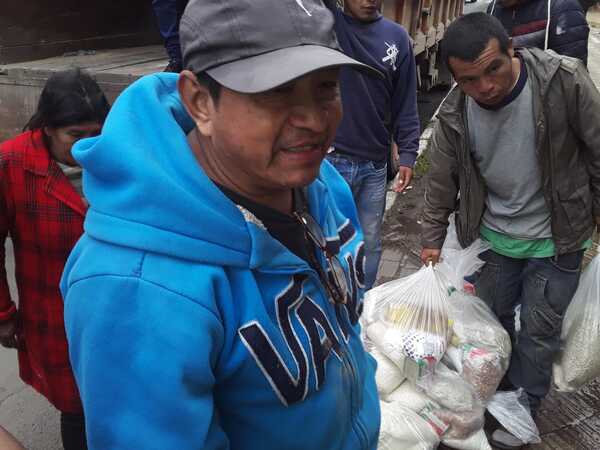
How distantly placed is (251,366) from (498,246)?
6.05ft

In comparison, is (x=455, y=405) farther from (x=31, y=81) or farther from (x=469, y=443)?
(x=31, y=81)

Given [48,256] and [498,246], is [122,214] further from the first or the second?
[498,246]

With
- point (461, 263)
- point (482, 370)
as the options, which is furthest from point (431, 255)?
point (482, 370)

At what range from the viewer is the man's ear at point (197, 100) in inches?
36.4

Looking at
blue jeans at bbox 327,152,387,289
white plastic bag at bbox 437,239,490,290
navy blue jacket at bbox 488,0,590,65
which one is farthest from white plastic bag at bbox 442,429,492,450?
navy blue jacket at bbox 488,0,590,65

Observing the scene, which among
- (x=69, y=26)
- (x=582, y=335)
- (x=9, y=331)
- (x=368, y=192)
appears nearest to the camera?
(x=9, y=331)

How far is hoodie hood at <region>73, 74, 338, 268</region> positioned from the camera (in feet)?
2.90

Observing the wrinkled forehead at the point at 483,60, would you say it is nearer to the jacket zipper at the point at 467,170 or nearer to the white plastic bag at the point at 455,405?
the jacket zipper at the point at 467,170

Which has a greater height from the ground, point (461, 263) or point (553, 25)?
point (553, 25)

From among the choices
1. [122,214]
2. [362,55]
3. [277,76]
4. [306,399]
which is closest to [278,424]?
[306,399]

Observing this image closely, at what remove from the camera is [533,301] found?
7.80ft

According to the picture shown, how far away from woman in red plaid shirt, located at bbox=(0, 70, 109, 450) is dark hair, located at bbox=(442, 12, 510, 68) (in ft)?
4.43

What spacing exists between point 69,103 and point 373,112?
1.78 m

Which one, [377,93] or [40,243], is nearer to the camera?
[40,243]
